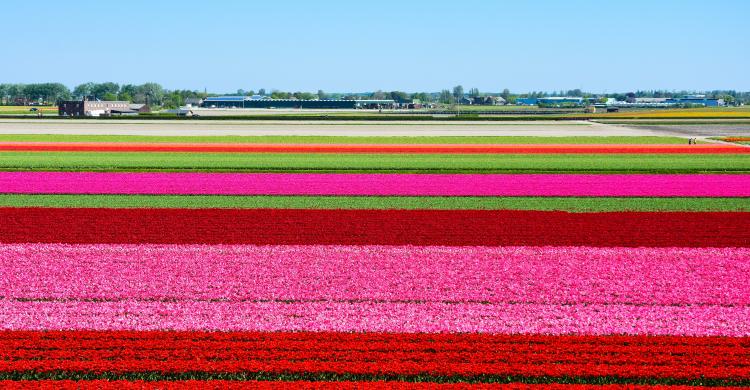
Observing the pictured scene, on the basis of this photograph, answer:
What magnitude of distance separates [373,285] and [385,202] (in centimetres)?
1240

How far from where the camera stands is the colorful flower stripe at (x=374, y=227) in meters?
19.8

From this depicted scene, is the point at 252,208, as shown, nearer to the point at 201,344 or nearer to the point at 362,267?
the point at 362,267

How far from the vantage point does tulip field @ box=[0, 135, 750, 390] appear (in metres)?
10.9

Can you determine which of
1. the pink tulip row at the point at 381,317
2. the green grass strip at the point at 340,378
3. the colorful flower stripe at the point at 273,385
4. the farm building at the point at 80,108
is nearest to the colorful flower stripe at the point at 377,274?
the pink tulip row at the point at 381,317

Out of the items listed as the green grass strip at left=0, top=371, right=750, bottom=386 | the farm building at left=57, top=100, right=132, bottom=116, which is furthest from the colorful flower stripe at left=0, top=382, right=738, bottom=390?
the farm building at left=57, top=100, right=132, bottom=116

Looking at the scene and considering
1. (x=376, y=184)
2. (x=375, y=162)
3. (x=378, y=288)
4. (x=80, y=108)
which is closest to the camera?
(x=378, y=288)

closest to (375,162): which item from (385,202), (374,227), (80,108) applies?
(385,202)

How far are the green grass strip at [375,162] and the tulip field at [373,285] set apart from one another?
266 inches

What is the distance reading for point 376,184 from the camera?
32.7 m

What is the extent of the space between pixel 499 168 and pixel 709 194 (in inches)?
480

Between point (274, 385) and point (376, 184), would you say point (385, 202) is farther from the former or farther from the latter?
point (274, 385)

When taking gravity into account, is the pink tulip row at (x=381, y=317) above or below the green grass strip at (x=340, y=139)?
below

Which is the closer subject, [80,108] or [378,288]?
[378,288]

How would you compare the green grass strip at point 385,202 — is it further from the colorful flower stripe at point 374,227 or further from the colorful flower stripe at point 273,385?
the colorful flower stripe at point 273,385
